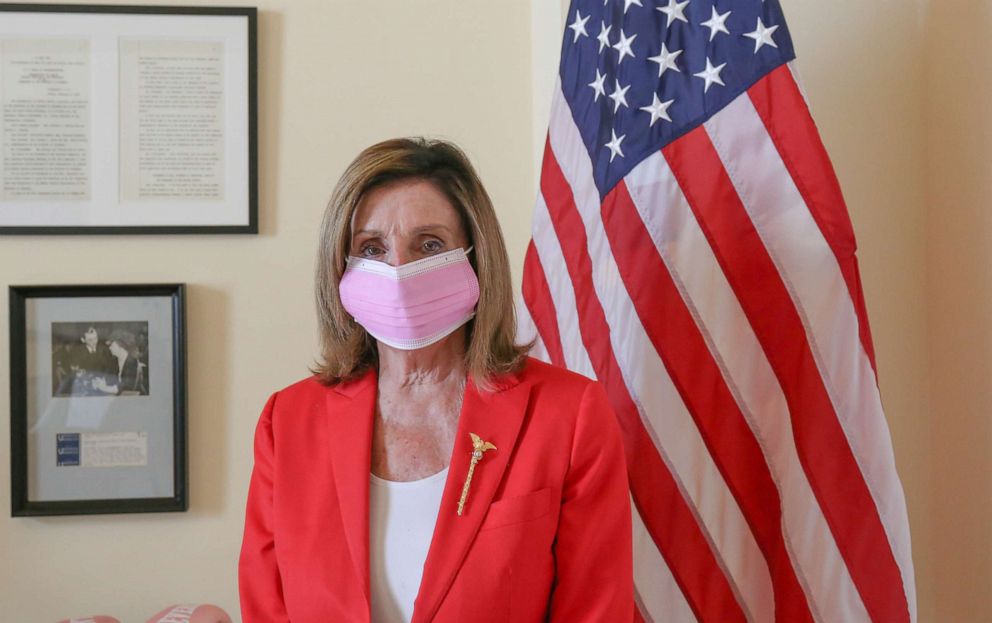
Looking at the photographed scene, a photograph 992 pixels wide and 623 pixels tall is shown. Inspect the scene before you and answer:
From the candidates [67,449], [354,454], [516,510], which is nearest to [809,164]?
[516,510]

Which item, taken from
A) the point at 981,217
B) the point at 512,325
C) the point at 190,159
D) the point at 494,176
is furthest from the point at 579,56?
the point at 190,159

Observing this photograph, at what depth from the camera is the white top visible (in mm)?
1282

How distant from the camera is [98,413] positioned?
2227 millimetres

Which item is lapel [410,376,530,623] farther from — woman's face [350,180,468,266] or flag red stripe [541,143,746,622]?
flag red stripe [541,143,746,622]

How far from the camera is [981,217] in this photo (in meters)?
1.83

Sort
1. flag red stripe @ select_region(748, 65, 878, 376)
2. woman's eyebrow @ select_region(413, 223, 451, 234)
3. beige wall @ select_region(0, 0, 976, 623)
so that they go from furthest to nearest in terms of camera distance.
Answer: beige wall @ select_region(0, 0, 976, 623)
flag red stripe @ select_region(748, 65, 878, 376)
woman's eyebrow @ select_region(413, 223, 451, 234)

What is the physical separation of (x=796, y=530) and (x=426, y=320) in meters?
0.82

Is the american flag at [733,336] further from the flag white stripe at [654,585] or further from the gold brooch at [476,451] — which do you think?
the gold brooch at [476,451]

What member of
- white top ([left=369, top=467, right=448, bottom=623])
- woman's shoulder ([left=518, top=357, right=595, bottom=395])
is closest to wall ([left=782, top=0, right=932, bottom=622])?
woman's shoulder ([left=518, top=357, right=595, bottom=395])

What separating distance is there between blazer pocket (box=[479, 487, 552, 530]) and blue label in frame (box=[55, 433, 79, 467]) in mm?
1407

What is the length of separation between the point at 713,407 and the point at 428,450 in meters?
0.61

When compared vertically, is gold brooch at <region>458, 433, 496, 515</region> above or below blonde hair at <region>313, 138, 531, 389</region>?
below

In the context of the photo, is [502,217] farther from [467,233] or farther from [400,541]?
[400,541]

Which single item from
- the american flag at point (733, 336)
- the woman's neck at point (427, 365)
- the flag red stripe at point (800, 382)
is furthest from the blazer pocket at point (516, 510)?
the flag red stripe at point (800, 382)
